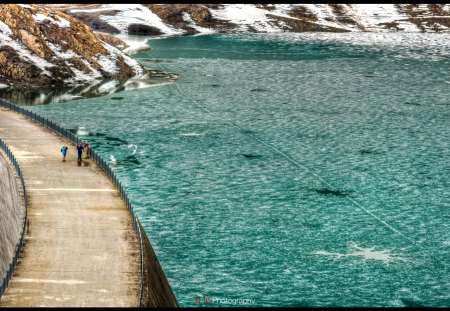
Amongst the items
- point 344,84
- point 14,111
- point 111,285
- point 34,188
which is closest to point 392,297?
point 111,285

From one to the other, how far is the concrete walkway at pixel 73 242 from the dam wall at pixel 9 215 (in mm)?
775

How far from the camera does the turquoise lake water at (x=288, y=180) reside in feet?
144

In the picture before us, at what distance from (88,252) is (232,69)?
98097 millimetres

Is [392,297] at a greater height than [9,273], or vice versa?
[9,273]

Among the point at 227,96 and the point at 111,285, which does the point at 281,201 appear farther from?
the point at 227,96

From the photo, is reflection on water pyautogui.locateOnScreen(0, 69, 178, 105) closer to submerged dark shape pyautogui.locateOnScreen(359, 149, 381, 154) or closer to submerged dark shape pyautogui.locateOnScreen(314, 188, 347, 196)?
submerged dark shape pyautogui.locateOnScreen(359, 149, 381, 154)

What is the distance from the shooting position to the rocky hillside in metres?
120

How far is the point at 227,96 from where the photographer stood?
107 metres

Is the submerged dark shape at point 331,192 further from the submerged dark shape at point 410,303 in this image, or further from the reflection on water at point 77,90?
the reflection on water at point 77,90

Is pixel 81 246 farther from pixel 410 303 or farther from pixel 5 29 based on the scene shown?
pixel 5 29

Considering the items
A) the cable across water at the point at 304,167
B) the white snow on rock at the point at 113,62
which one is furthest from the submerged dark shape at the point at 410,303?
the white snow on rock at the point at 113,62

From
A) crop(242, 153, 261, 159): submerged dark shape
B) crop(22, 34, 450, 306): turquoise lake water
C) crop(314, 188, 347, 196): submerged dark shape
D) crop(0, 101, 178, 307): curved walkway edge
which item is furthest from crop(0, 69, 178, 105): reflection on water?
crop(314, 188, 347, 196): submerged dark shape

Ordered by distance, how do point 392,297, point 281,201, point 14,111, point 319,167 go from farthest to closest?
1. point 14,111
2. point 319,167
3. point 281,201
4. point 392,297

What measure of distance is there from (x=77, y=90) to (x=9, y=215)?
70.9m
